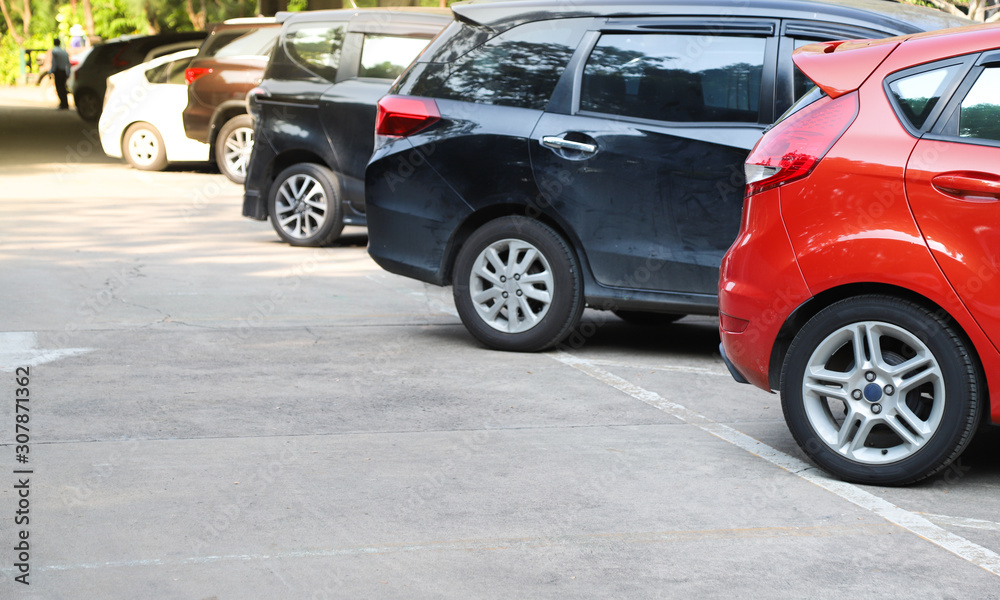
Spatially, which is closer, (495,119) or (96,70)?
(495,119)

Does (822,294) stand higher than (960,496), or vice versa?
(822,294)

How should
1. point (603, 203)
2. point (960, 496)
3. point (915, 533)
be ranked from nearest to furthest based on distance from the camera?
point (915, 533) < point (960, 496) < point (603, 203)

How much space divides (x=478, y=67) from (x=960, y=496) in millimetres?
3613

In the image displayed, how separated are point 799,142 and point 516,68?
96.0 inches

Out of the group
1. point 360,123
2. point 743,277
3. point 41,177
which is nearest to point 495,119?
point 743,277

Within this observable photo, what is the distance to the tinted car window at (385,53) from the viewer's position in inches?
421

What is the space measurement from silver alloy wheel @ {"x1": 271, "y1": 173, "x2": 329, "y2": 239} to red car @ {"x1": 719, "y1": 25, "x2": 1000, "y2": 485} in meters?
6.68

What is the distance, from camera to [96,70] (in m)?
28.5

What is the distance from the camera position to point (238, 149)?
1627 cm

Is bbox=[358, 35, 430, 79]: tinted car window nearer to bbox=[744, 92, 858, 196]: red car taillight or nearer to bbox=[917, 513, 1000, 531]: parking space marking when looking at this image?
bbox=[744, 92, 858, 196]: red car taillight

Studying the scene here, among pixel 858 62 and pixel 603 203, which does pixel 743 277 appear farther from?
pixel 603 203

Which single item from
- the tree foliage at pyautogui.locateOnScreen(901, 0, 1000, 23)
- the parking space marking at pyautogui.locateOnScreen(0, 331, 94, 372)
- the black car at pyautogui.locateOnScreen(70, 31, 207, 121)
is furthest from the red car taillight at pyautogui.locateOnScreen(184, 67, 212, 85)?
the parking space marking at pyautogui.locateOnScreen(0, 331, 94, 372)

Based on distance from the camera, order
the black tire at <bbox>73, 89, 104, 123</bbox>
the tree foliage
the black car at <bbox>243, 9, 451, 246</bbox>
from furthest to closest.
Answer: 1. the black tire at <bbox>73, 89, 104, 123</bbox>
2. the tree foliage
3. the black car at <bbox>243, 9, 451, 246</bbox>

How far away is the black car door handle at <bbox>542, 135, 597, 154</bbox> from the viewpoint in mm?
6484
